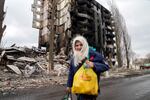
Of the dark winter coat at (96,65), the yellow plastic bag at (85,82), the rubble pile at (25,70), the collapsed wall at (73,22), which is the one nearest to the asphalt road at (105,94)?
the rubble pile at (25,70)

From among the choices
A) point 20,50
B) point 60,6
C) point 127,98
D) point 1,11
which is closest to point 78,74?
point 127,98

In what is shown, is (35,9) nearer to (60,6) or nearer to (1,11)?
(60,6)

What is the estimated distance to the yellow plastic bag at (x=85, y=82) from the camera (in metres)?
3.61

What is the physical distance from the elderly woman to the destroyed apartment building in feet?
136

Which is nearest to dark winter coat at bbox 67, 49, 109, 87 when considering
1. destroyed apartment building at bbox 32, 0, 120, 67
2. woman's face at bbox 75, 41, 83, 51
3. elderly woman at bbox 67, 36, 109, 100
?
elderly woman at bbox 67, 36, 109, 100

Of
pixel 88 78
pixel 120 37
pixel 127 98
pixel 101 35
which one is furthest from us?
pixel 101 35

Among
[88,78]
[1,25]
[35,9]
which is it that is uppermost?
[35,9]

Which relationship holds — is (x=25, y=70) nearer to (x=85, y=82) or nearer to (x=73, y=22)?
(x=85, y=82)

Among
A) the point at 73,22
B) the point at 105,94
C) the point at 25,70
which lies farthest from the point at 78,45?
the point at 73,22

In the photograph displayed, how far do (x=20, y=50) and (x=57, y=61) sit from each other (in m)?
5.68

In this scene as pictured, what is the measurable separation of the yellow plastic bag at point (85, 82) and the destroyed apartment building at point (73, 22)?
41749mm

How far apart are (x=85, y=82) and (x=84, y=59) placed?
321 mm

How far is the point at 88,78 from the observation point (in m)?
3.65

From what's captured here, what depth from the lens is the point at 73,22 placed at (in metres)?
49.8
